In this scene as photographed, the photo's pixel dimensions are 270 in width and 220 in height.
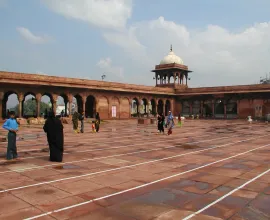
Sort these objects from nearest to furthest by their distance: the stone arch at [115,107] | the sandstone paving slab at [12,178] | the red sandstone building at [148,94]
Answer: the sandstone paving slab at [12,178] → the red sandstone building at [148,94] → the stone arch at [115,107]

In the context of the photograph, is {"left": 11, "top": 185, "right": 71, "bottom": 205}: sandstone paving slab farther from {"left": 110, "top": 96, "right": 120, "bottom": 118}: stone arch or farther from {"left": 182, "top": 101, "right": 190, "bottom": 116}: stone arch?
{"left": 182, "top": 101, "right": 190, "bottom": 116}: stone arch

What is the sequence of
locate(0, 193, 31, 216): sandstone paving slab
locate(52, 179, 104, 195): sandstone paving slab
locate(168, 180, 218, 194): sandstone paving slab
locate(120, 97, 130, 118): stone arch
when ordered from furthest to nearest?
locate(120, 97, 130, 118): stone arch, locate(168, 180, 218, 194): sandstone paving slab, locate(52, 179, 104, 195): sandstone paving slab, locate(0, 193, 31, 216): sandstone paving slab

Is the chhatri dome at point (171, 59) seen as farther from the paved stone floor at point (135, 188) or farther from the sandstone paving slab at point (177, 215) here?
the sandstone paving slab at point (177, 215)

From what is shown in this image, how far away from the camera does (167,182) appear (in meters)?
5.17

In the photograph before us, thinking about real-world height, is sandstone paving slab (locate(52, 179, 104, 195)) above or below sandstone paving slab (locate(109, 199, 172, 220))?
above

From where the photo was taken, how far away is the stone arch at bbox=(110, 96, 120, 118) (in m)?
34.6

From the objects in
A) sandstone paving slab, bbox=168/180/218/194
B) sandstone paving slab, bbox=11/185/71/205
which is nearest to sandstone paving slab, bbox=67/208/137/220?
sandstone paving slab, bbox=11/185/71/205

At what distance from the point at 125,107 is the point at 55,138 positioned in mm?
29194

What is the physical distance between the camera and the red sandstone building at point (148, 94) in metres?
27.2

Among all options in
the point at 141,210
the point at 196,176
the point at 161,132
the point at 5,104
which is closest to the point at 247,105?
the point at 161,132

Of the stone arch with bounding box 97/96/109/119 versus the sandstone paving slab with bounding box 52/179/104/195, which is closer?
the sandstone paving slab with bounding box 52/179/104/195

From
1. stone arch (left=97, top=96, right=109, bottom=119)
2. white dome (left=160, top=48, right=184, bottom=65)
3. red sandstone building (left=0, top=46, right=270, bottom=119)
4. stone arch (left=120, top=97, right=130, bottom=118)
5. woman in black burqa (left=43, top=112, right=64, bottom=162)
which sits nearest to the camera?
woman in black burqa (left=43, top=112, right=64, bottom=162)

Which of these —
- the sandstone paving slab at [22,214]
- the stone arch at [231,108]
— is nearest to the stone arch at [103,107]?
the stone arch at [231,108]

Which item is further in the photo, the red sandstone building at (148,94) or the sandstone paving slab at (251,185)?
the red sandstone building at (148,94)
